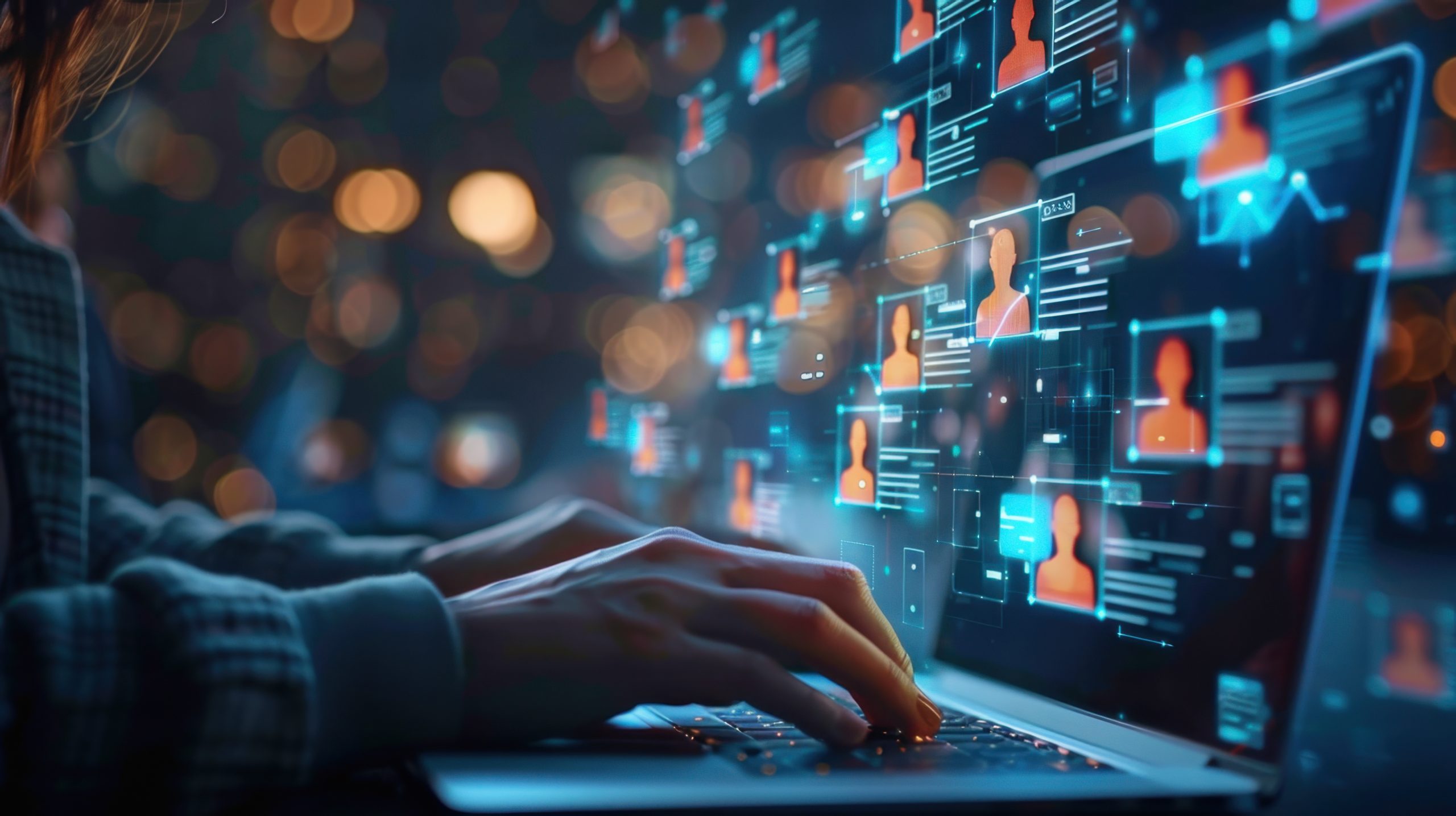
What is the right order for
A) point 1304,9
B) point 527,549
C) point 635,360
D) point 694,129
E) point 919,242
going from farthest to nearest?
point 635,360 → point 694,129 → point 527,549 → point 919,242 → point 1304,9

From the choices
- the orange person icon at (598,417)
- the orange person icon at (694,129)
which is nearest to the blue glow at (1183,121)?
the orange person icon at (694,129)

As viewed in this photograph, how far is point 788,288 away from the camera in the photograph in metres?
0.84

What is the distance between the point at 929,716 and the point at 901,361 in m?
0.27

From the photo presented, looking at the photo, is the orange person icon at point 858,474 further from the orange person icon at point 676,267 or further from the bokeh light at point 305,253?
the bokeh light at point 305,253

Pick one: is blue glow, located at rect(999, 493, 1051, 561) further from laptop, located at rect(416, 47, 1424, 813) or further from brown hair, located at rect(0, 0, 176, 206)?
brown hair, located at rect(0, 0, 176, 206)

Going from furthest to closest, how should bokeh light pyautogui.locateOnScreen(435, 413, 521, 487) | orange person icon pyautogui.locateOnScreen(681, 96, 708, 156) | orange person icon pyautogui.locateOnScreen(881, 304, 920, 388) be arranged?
bokeh light pyautogui.locateOnScreen(435, 413, 521, 487)
orange person icon pyautogui.locateOnScreen(681, 96, 708, 156)
orange person icon pyautogui.locateOnScreen(881, 304, 920, 388)

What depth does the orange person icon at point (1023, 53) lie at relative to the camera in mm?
564

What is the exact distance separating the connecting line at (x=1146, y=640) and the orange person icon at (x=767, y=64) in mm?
604

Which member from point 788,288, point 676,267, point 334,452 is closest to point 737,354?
point 788,288

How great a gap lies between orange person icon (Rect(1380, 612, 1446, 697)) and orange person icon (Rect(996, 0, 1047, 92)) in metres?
0.36

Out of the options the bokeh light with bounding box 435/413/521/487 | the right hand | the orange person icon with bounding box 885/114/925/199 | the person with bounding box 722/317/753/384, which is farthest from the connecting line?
the bokeh light with bounding box 435/413/521/487

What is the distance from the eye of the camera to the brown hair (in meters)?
0.62

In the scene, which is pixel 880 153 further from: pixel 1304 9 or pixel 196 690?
pixel 196 690

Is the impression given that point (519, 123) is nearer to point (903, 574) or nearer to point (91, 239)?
point (91, 239)
